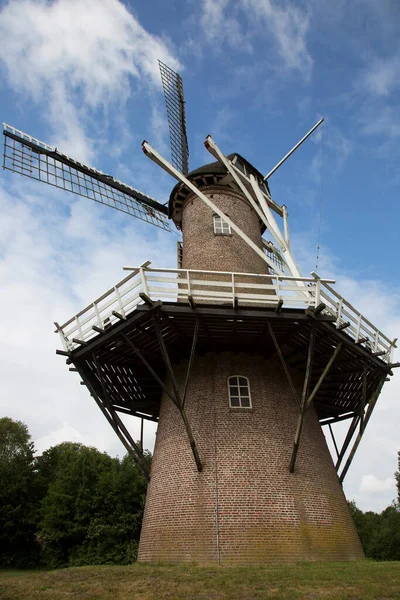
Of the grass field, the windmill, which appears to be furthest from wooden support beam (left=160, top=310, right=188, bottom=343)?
the grass field

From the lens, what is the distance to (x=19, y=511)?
2830 centimetres

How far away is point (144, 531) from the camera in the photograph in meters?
11.6

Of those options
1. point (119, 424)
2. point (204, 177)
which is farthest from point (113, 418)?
point (204, 177)

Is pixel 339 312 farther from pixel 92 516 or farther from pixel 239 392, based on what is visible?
pixel 92 516

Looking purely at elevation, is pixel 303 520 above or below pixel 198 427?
below

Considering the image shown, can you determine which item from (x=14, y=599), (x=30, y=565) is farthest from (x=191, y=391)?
(x=30, y=565)

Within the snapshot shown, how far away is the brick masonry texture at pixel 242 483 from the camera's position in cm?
997

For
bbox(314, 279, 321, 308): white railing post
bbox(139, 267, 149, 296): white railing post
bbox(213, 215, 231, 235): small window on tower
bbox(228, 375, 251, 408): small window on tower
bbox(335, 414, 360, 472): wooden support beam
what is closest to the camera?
bbox(139, 267, 149, 296): white railing post

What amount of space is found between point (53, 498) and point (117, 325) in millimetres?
19623

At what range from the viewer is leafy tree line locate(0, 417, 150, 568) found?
75.9ft

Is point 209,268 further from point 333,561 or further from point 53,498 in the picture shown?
point 53,498

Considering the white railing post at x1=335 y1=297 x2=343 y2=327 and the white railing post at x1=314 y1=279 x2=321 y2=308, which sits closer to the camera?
the white railing post at x1=314 y1=279 x2=321 y2=308

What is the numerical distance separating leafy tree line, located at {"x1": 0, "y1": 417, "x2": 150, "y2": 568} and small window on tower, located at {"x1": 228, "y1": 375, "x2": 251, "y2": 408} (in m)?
A: 14.5

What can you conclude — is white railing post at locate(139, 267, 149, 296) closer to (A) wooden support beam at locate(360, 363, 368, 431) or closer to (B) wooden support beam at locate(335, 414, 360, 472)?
(A) wooden support beam at locate(360, 363, 368, 431)
